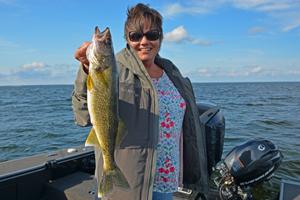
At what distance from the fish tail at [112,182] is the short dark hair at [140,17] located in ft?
4.39

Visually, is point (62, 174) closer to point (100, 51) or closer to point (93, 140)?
point (93, 140)

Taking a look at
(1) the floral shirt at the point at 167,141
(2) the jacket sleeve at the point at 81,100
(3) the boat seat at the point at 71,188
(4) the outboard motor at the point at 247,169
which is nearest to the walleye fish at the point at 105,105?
(2) the jacket sleeve at the point at 81,100

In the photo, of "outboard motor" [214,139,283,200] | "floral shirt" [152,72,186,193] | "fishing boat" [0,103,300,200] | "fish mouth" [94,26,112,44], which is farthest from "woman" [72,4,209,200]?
"fishing boat" [0,103,300,200]

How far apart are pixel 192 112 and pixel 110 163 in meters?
1.09

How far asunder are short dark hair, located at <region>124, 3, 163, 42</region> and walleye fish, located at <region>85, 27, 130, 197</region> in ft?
1.78

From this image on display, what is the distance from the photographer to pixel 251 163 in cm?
339

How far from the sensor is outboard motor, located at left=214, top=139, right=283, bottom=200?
333 centimetres

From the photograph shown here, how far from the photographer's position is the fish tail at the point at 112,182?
1.68 metres

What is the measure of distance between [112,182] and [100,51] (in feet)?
3.35

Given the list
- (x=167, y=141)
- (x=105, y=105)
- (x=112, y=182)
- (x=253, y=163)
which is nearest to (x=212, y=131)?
(x=253, y=163)

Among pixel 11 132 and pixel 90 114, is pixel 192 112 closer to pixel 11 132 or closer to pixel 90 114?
pixel 90 114

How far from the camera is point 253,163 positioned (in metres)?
3.38

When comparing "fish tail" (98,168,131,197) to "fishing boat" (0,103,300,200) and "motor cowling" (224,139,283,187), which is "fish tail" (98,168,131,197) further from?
"motor cowling" (224,139,283,187)

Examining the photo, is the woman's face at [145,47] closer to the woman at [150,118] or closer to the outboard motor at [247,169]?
A: the woman at [150,118]
